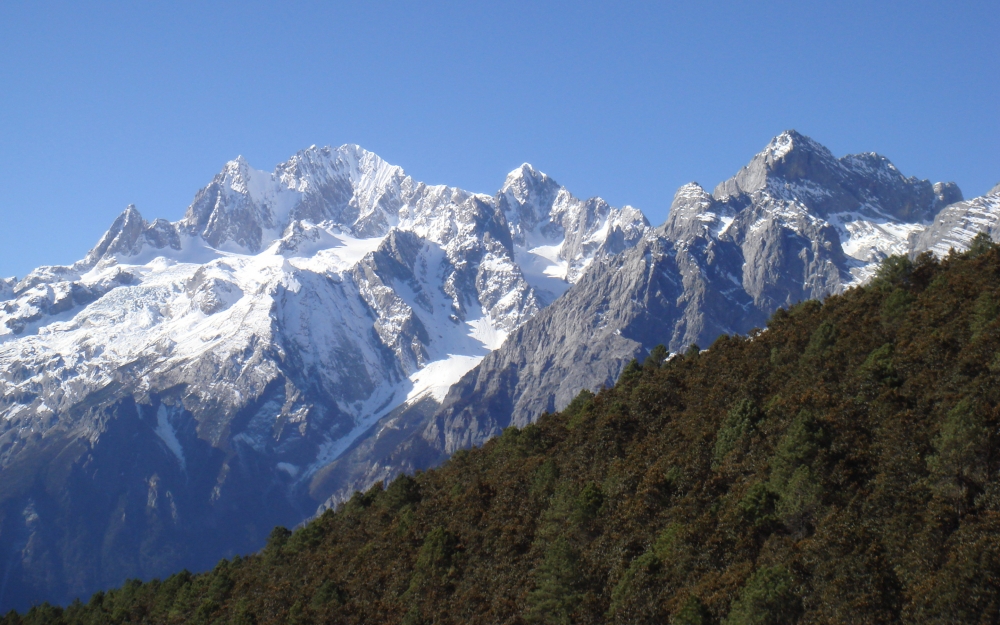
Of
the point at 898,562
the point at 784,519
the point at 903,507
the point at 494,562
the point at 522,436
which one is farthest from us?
the point at 522,436

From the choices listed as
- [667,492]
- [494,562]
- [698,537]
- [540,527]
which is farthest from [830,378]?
[494,562]

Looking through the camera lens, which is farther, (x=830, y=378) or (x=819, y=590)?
(x=830, y=378)

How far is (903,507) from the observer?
6319cm

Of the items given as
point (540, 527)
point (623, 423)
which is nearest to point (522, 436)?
point (623, 423)

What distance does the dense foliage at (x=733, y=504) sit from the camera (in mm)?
60094

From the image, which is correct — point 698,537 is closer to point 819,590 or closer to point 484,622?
point 819,590

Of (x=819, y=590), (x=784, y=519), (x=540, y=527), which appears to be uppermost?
(x=540, y=527)

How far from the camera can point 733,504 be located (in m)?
74.0

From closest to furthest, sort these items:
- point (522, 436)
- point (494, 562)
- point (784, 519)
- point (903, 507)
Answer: point (903, 507), point (784, 519), point (494, 562), point (522, 436)

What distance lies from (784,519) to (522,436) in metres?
47.7

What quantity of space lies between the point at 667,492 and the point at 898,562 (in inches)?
982

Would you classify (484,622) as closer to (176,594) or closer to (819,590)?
(819,590)

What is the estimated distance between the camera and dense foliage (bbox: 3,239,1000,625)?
60.1 metres

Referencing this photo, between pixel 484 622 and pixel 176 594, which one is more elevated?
pixel 176 594
